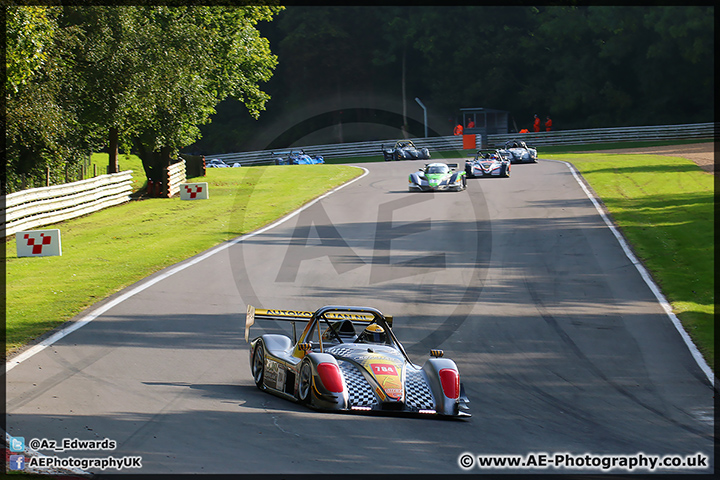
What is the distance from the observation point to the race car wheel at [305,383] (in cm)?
919

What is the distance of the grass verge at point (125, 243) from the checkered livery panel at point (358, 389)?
18.8 ft

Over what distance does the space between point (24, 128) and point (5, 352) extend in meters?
15.6

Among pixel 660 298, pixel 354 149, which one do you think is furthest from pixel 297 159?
pixel 660 298

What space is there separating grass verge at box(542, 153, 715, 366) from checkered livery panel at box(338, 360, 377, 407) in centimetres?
611

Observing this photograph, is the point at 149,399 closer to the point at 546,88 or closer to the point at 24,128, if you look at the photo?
the point at 24,128

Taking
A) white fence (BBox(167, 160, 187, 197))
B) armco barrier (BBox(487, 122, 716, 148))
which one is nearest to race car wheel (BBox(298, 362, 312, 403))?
white fence (BBox(167, 160, 187, 197))

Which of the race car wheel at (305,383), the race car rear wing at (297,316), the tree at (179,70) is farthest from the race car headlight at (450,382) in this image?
the tree at (179,70)

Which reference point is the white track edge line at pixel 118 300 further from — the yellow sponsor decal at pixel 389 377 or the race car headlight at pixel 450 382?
the race car headlight at pixel 450 382

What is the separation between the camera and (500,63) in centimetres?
7925

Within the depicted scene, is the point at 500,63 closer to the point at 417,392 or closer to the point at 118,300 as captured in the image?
the point at 118,300

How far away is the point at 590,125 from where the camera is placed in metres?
73.3

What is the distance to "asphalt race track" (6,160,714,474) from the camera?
25.8ft

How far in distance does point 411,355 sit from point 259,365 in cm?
260

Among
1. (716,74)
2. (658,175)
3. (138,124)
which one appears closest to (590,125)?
(716,74)
